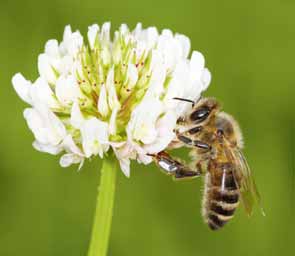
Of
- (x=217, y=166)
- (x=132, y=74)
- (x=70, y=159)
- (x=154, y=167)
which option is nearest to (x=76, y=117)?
(x=70, y=159)

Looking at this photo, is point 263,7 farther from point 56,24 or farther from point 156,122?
point 156,122

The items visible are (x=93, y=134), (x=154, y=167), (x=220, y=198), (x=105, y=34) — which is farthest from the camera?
(x=154, y=167)

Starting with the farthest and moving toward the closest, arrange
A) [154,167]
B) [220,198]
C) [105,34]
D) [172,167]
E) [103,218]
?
[154,167]
[105,34]
[220,198]
[172,167]
[103,218]

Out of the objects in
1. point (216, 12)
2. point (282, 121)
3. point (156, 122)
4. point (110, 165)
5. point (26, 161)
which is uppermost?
point (216, 12)

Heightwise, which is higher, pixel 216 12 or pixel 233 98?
pixel 216 12

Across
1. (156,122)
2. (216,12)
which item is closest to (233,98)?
(216,12)

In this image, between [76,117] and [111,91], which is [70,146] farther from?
[111,91]
